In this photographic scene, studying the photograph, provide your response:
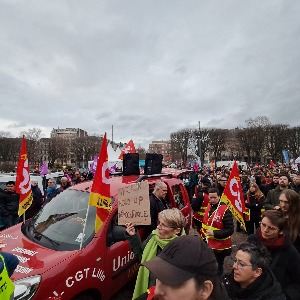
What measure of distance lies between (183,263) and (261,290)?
4.45 feet

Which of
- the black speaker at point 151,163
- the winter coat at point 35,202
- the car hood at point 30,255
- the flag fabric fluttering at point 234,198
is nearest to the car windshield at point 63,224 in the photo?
the car hood at point 30,255

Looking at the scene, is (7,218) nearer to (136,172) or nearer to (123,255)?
(136,172)

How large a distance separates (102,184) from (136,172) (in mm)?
2642

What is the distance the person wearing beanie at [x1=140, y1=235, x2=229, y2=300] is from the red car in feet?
6.43

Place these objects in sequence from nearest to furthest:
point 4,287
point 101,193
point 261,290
Result: point 4,287, point 261,290, point 101,193

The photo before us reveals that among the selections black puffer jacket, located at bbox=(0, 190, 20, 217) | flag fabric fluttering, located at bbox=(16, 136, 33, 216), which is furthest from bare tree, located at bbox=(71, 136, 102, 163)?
flag fabric fluttering, located at bbox=(16, 136, 33, 216)

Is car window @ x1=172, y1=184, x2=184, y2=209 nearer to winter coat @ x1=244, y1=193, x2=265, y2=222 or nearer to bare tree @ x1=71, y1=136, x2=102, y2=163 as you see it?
winter coat @ x1=244, y1=193, x2=265, y2=222

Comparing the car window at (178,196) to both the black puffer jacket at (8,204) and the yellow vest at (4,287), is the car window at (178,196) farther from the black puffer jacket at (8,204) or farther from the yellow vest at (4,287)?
the yellow vest at (4,287)

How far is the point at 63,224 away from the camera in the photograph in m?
4.01

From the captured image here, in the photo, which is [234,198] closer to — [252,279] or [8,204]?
[252,279]

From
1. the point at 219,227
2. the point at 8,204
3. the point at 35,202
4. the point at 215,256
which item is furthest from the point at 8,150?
the point at 215,256

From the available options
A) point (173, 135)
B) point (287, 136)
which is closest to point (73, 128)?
point (173, 135)

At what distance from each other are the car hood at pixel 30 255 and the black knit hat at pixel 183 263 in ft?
6.80

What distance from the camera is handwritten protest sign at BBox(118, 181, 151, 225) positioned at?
3.26m
